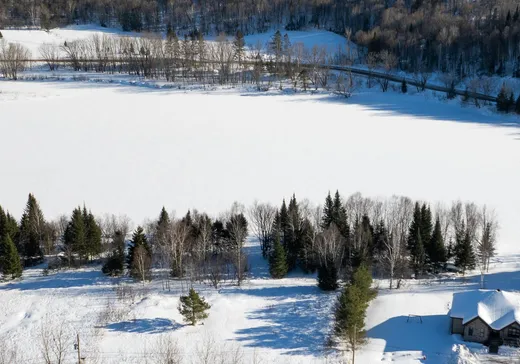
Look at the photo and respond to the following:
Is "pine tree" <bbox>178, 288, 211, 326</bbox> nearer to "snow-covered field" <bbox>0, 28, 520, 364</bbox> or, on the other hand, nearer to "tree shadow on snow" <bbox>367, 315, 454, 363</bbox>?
"snow-covered field" <bbox>0, 28, 520, 364</bbox>

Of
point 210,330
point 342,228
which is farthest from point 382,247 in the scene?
point 210,330

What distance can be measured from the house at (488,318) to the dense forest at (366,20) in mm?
62348

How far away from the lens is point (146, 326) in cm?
2261

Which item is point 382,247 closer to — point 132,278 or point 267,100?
point 132,278

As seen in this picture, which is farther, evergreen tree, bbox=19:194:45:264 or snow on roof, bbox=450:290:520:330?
evergreen tree, bbox=19:194:45:264

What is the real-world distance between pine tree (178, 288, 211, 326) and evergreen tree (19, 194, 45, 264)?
13939mm

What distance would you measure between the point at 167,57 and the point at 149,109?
2903 centimetres

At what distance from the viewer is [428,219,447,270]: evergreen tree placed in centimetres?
2895

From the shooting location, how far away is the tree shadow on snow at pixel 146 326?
73.1ft

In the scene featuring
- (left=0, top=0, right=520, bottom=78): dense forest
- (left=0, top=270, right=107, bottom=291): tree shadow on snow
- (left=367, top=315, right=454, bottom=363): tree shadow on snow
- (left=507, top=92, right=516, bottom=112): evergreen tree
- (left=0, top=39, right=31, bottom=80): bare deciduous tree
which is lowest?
(left=367, top=315, right=454, bottom=363): tree shadow on snow

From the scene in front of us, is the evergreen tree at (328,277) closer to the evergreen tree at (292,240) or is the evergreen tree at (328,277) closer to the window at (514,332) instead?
the evergreen tree at (292,240)

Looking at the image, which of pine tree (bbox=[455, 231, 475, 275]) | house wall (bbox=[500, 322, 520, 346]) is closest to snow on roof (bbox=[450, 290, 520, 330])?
house wall (bbox=[500, 322, 520, 346])

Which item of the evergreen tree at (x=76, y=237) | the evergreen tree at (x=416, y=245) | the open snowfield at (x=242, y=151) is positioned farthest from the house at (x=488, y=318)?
Result: the evergreen tree at (x=76, y=237)

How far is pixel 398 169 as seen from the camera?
157ft
